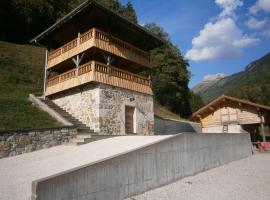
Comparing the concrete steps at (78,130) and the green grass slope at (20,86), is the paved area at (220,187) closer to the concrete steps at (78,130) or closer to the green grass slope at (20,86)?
the concrete steps at (78,130)

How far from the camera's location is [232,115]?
18.4 meters

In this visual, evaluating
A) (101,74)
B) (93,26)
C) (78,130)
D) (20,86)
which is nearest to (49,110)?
(78,130)

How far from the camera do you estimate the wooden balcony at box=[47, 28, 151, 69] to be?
14.1 meters

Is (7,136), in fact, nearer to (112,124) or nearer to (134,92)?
(112,124)

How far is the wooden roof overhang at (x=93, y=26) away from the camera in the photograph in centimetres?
1385

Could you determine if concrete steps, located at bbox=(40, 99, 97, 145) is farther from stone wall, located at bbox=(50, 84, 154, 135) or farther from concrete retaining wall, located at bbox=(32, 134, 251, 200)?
concrete retaining wall, located at bbox=(32, 134, 251, 200)

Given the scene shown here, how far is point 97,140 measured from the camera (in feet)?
39.0

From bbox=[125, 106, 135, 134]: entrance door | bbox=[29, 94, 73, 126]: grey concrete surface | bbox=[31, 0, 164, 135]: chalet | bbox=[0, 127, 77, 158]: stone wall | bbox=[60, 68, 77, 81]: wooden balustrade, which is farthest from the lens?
bbox=[60, 68, 77, 81]: wooden balustrade

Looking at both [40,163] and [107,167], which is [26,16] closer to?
[40,163]

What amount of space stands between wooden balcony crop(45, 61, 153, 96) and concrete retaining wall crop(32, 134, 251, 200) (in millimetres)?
6161

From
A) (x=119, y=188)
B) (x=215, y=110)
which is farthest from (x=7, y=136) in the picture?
(x=215, y=110)

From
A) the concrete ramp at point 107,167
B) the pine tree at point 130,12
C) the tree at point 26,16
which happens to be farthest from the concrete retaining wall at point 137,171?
the pine tree at point 130,12

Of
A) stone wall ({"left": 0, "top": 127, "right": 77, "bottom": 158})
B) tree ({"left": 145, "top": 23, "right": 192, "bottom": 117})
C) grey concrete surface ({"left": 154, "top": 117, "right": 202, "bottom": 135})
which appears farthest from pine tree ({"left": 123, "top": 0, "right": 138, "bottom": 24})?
stone wall ({"left": 0, "top": 127, "right": 77, "bottom": 158})

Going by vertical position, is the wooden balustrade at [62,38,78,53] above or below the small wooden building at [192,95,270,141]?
above
